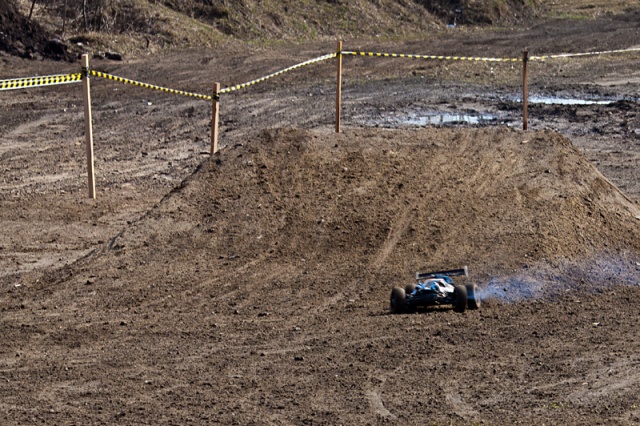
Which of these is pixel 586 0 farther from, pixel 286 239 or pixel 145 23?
pixel 286 239

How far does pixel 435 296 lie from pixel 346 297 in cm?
120

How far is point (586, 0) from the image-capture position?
53500 millimetres

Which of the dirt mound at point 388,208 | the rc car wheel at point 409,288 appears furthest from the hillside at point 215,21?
the rc car wheel at point 409,288

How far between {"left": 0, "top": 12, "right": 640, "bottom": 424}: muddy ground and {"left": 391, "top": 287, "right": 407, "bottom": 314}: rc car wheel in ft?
0.97

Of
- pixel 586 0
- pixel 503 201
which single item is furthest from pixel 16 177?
pixel 586 0

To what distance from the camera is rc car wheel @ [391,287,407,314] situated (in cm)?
1096

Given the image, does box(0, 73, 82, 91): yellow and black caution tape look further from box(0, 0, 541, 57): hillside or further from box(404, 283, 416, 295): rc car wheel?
box(0, 0, 541, 57): hillside

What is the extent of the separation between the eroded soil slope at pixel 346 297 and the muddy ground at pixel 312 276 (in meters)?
0.03

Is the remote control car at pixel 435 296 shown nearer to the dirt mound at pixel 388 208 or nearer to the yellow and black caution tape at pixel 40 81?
the dirt mound at pixel 388 208

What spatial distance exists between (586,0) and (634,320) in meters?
45.6

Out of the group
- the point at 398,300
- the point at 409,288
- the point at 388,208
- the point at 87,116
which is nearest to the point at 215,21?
the point at 87,116

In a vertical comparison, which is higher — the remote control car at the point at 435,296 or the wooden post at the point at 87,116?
the wooden post at the point at 87,116

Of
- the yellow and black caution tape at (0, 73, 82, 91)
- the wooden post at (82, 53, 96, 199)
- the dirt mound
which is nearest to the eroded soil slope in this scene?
the dirt mound

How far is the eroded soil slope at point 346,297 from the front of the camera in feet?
28.3
